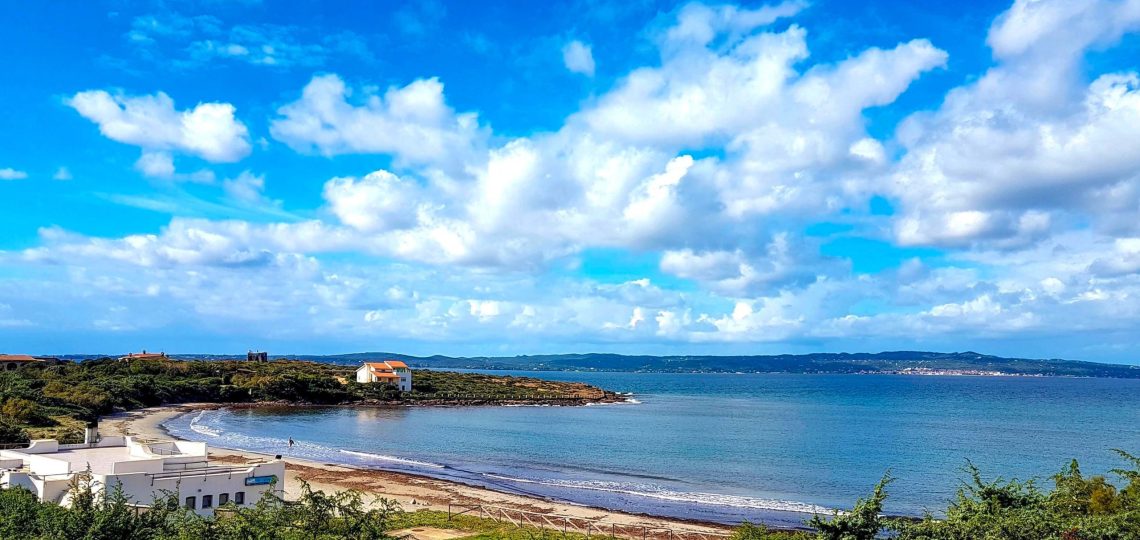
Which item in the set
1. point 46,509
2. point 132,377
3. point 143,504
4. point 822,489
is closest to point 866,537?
point 46,509

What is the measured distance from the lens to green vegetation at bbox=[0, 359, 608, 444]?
6800 centimetres

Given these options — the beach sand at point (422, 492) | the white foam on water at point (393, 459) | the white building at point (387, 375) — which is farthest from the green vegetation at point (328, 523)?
the white building at point (387, 375)

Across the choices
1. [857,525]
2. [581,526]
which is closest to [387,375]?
[581,526]

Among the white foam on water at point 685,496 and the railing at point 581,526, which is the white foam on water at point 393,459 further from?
the railing at point 581,526

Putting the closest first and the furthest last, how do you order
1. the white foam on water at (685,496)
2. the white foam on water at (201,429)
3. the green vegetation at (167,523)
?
the green vegetation at (167,523) → the white foam on water at (685,496) → the white foam on water at (201,429)

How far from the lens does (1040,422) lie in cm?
10400

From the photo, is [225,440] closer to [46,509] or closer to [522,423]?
[522,423]

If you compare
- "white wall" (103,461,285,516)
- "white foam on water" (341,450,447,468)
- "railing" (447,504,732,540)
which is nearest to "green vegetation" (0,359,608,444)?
"white foam on water" (341,450,447,468)

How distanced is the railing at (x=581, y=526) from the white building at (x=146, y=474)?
10.8 meters

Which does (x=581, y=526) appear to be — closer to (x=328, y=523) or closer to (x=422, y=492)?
(x=422, y=492)

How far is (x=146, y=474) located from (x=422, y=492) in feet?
68.7

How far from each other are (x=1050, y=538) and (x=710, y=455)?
171 ft

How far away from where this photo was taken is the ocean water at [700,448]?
169 feet

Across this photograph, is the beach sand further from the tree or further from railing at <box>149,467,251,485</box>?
the tree
